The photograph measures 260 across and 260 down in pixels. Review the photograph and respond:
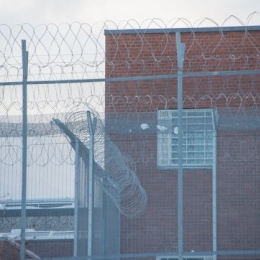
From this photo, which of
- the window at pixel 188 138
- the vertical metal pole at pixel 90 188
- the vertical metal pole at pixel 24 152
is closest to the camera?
the vertical metal pole at pixel 24 152

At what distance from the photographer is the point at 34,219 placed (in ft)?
29.7

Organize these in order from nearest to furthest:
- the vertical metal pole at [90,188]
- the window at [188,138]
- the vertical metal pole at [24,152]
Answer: the vertical metal pole at [24,152]
the vertical metal pole at [90,188]
the window at [188,138]

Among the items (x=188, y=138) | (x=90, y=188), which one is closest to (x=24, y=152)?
(x=90, y=188)

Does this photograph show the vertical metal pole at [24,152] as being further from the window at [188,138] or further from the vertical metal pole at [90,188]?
the window at [188,138]

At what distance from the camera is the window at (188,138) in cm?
816

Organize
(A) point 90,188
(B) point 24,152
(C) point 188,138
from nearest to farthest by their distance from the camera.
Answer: (B) point 24,152 < (A) point 90,188 < (C) point 188,138

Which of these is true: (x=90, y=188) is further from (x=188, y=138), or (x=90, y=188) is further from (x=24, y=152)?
(x=188, y=138)

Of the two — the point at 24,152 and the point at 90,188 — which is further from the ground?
the point at 24,152

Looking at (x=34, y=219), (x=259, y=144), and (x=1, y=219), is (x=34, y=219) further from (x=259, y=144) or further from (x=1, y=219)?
(x=259, y=144)

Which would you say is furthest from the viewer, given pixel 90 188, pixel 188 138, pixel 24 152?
pixel 188 138

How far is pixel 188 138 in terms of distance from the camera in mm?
9133

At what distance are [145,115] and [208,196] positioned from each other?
195 centimetres

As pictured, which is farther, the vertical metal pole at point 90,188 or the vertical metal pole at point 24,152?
the vertical metal pole at point 90,188

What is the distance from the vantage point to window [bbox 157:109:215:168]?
8.16m
